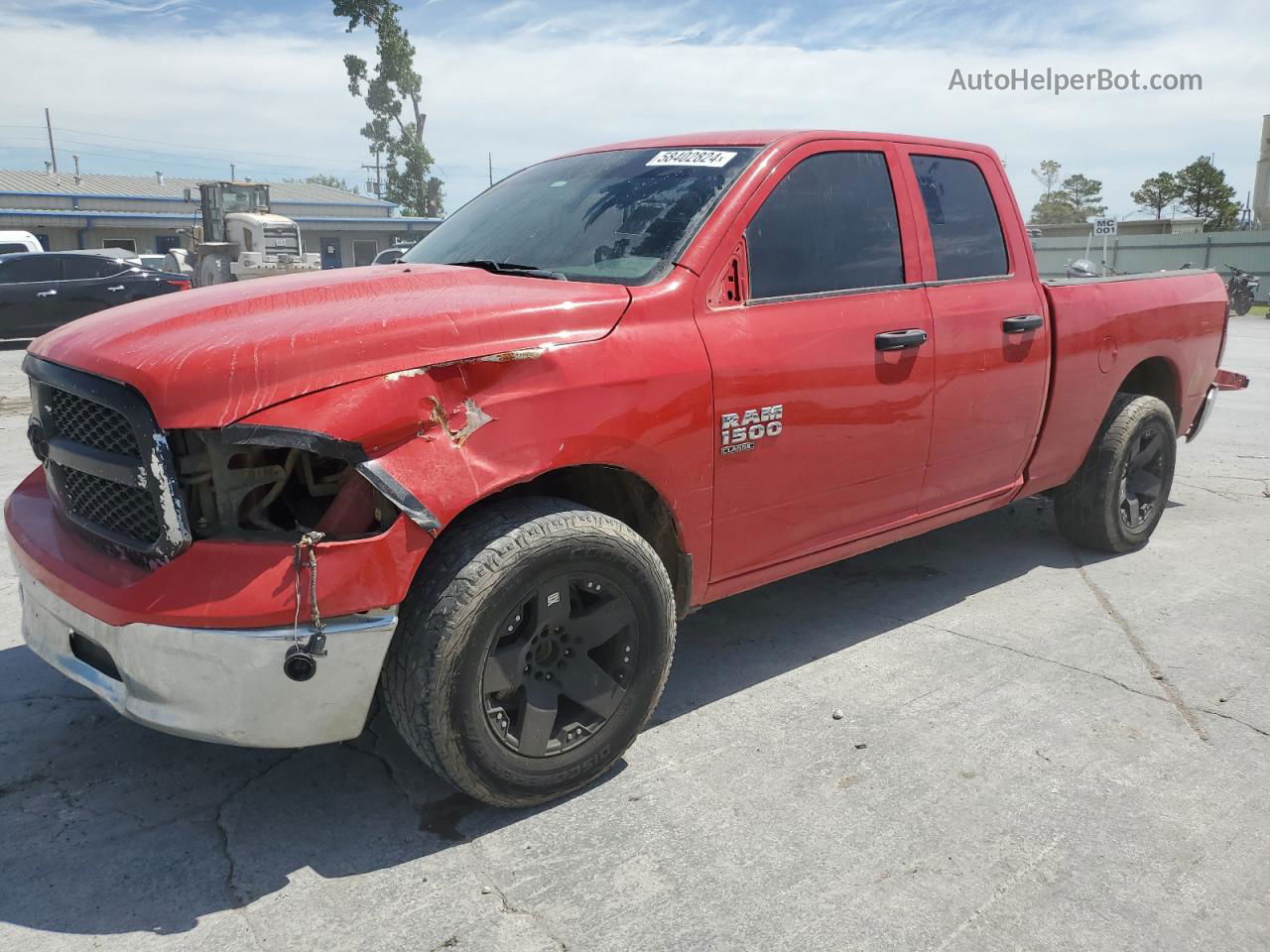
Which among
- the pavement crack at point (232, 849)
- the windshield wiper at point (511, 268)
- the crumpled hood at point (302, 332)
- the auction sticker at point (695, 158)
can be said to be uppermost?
the auction sticker at point (695, 158)

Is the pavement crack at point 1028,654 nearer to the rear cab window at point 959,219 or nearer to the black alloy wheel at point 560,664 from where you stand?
the rear cab window at point 959,219

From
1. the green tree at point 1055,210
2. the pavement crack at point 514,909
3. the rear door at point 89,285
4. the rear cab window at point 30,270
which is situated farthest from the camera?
the green tree at point 1055,210

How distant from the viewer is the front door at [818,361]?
3.27 m

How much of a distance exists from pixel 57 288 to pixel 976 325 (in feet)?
51.9

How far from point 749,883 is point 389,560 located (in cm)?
121

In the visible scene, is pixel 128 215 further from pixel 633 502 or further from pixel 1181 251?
pixel 633 502

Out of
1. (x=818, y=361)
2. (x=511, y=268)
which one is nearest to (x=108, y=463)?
(x=511, y=268)

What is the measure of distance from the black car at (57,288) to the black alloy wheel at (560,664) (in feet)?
49.7

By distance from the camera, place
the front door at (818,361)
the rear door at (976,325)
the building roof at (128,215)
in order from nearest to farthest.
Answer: the front door at (818,361) < the rear door at (976,325) < the building roof at (128,215)

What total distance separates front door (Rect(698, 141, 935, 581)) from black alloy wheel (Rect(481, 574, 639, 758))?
0.52 metres

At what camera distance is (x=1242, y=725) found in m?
3.44

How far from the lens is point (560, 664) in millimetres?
2930

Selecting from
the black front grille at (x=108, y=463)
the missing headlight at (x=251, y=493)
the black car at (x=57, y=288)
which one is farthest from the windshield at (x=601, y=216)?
the black car at (x=57, y=288)

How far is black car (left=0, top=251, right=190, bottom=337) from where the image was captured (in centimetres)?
1560
